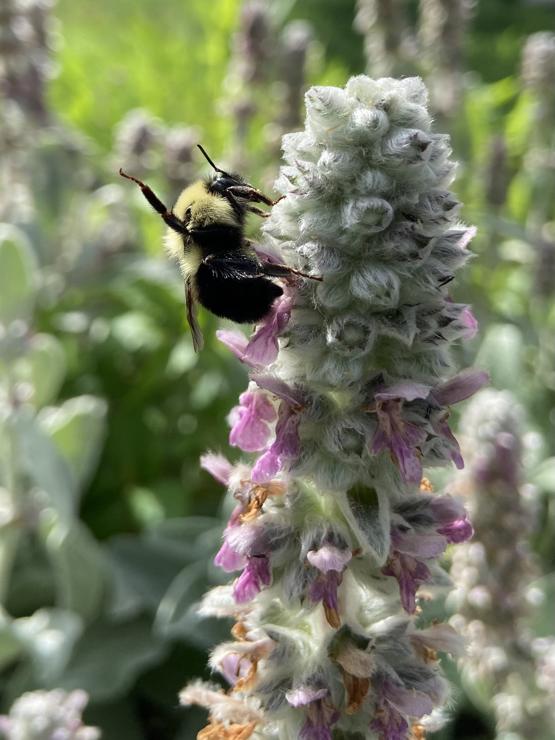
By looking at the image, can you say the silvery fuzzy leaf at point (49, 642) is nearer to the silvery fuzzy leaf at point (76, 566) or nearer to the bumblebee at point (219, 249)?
the silvery fuzzy leaf at point (76, 566)

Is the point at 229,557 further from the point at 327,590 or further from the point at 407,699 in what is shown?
the point at 407,699

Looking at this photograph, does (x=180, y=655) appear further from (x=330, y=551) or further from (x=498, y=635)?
(x=330, y=551)

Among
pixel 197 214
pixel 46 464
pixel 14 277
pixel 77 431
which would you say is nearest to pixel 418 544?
pixel 197 214

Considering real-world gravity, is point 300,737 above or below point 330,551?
below

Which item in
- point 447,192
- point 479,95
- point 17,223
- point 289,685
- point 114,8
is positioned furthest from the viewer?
point 114,8

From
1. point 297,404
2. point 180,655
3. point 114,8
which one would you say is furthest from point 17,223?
point 114,8

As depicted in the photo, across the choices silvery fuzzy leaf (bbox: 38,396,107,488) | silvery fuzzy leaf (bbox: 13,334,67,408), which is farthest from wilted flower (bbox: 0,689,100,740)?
silvery fuzzy leaf (bbox: 13,334,67,408)

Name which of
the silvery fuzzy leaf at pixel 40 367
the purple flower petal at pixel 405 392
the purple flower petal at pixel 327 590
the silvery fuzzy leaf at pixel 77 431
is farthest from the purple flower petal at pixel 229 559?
the silvery fuzzy leaf at pixel 40 367
